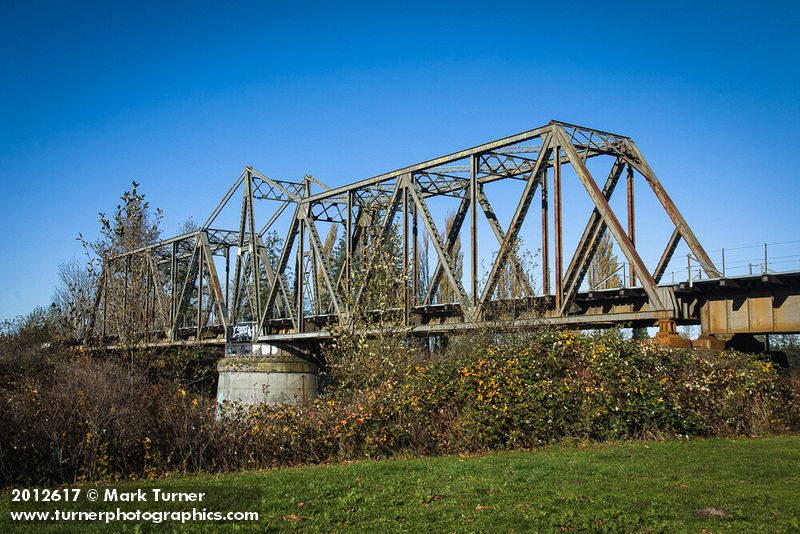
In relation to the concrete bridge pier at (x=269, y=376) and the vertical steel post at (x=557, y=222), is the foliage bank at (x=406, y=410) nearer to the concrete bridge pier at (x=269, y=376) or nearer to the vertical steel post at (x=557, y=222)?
the vertical steel post at (x=557, y=222)

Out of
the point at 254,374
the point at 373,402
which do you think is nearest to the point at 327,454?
the point at 373,402

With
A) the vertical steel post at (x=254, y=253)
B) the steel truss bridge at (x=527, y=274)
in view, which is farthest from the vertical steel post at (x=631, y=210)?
the vertical steel post at (x=254, y=253)

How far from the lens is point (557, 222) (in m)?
25.8

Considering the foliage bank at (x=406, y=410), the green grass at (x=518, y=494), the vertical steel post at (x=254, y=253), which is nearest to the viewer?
the green grass at (x=518, y=494)

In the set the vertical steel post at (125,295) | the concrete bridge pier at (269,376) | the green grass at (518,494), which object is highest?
the vertical steel post at (125,295)

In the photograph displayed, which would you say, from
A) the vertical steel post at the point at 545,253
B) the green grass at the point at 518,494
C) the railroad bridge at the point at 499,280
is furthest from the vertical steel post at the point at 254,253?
the green grass at the point at 518,494

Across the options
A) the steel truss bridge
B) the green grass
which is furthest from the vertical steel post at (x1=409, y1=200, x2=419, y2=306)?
the green grass

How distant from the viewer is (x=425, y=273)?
51.5 metres

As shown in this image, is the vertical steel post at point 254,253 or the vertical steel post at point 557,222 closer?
the vertical steel post at point 557,222

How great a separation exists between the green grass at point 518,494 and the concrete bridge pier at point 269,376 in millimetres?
22665

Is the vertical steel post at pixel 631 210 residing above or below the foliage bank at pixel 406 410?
above

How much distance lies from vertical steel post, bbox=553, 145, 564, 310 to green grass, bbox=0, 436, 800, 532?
10.5 metres

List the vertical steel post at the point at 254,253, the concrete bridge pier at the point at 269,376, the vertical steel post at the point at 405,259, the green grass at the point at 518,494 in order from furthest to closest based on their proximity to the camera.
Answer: the vertical steel post at the point at 254,253 → the concrete bridge pier at the point at 269,376 → the vertical steel post at the point at 405,259 → the green grass at the point at 518,494

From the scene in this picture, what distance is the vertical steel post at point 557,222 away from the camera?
82.0 feet
